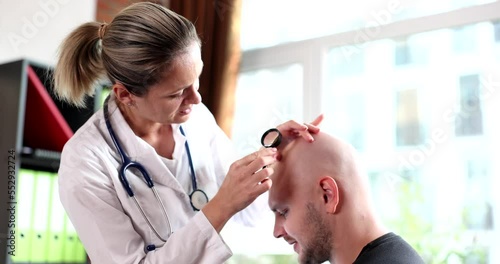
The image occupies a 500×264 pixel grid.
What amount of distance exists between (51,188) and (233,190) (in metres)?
1.41

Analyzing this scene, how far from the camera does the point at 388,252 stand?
1.47m

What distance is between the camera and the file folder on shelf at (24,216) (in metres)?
2.58

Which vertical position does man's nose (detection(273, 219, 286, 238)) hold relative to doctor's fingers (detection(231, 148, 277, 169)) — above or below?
below

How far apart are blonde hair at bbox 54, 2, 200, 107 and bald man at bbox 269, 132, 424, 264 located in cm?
41

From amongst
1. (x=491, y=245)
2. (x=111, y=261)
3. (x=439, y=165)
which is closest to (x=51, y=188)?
(x=111, y=261)

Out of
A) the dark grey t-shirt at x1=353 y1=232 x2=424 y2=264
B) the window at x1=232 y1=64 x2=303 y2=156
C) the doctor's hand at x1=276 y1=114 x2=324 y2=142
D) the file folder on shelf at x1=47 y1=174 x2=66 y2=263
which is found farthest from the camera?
the window at x1=232 y1=64 x2=303 y2=156

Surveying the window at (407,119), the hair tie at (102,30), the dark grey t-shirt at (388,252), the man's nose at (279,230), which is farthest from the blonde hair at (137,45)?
the window at (407,119)

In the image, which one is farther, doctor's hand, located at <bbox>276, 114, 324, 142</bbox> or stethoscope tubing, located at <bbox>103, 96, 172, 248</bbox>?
stethoscope tubing, located at <bbox>103, 96, 172, 248</bbox>

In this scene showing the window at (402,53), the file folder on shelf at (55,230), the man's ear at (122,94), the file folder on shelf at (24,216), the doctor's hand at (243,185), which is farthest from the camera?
the window at (402,53)

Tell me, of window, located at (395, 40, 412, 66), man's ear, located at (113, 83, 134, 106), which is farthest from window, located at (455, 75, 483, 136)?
man's ear, located at (113, 83, 134, 106)

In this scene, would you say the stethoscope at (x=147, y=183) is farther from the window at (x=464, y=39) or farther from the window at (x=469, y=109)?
the window at (x=464, y=39)

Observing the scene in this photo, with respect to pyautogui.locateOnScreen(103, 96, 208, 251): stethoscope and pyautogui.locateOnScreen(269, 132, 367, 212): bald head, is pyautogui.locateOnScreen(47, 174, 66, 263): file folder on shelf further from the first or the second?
pyautogui.locateOnScreen(269, 132, 367, 212): bald head

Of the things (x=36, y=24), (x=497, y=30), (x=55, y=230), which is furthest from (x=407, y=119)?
(x=36, y=24)

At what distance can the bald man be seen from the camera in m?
1.59
